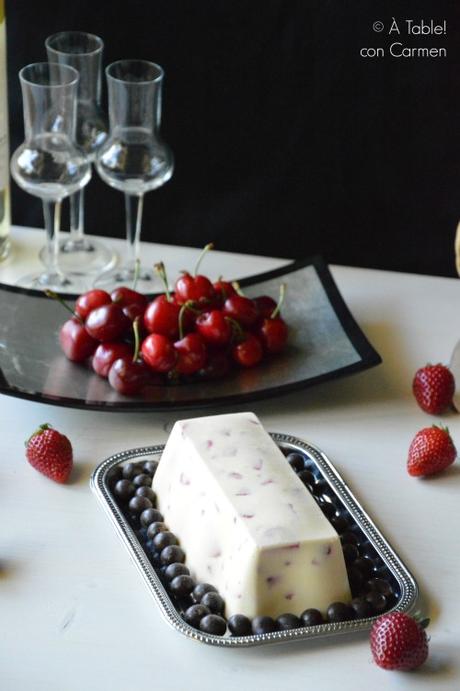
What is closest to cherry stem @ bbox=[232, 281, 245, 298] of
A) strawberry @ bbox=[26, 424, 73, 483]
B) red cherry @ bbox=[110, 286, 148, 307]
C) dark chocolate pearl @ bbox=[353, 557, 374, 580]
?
red cherry @ bbox=[110, 286, 148, 307]

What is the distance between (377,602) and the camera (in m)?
1.09

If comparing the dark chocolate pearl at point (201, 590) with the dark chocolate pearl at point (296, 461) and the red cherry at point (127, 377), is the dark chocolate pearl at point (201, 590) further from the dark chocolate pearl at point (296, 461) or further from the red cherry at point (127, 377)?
the red cherry at point (127, 377)

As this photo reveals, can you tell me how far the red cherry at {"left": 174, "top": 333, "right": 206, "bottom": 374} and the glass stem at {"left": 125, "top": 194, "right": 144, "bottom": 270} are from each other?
1.01 feet

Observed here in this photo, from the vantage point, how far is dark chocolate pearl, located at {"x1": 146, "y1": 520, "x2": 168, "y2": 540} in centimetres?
119

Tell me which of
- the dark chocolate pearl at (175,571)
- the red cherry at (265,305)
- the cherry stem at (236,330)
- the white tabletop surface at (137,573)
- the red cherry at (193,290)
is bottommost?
the white tabletop surface at (137,573)

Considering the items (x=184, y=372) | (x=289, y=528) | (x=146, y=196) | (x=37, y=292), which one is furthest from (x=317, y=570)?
(x=146, y=196)

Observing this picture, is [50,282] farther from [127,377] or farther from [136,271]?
[127,377]

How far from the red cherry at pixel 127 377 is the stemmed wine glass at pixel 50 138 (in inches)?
11.4

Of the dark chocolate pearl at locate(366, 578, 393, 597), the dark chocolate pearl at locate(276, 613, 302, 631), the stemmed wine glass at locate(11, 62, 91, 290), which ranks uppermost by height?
the stemmed wine glass at locate(11, 62, 91, 290)

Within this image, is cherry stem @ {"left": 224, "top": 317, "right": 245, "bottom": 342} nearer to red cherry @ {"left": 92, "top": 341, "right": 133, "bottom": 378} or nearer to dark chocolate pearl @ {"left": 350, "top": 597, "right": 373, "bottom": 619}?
red cherry @ {"left": 92, "top": 341, "right": 133, "bottom": 378}

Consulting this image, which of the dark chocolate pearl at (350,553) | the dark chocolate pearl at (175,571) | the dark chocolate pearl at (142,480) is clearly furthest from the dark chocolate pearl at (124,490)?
the dark chocolate pearl at (350,553)

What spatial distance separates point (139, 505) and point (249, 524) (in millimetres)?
181

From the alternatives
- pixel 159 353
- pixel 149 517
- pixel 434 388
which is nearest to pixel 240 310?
pixel 159 353

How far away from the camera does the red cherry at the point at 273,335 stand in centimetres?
149
